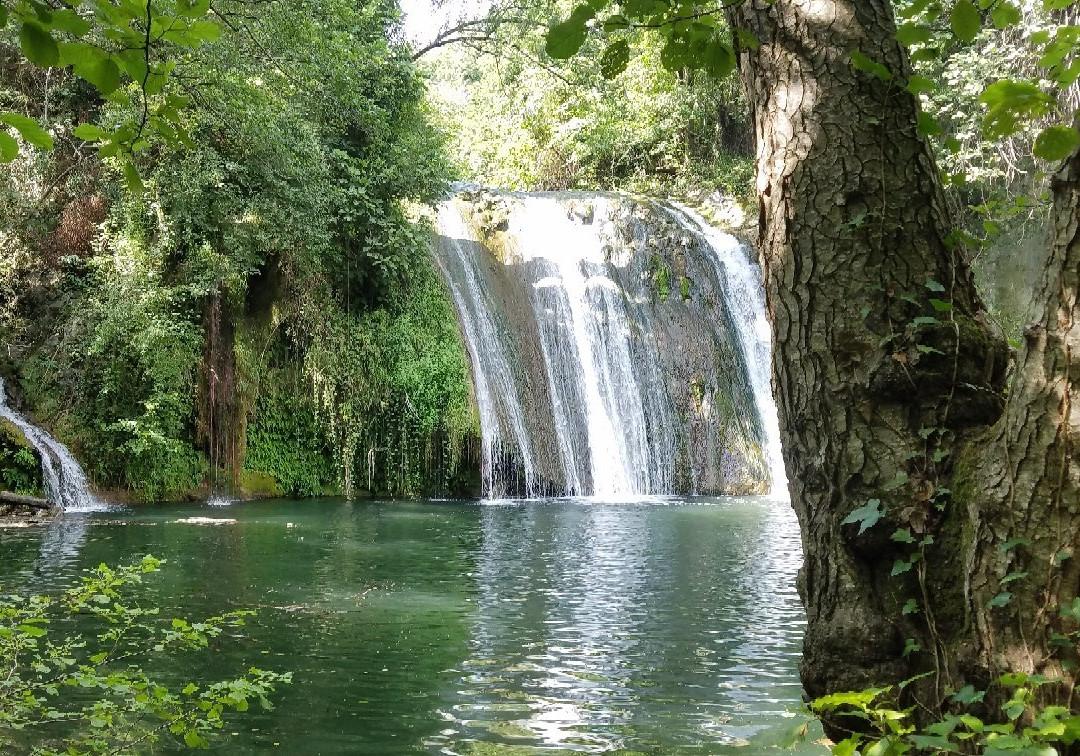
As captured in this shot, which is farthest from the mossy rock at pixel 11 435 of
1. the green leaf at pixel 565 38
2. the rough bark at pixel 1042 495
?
the rough bark at pixel 1042 495

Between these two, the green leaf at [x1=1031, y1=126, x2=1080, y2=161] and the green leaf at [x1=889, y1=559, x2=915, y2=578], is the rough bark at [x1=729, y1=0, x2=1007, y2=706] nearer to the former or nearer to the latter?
the green leaf at [x1=889, y1=559, x2=915, y2=578]

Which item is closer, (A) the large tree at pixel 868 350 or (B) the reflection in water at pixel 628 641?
(A) the large tree at pixel 868 350

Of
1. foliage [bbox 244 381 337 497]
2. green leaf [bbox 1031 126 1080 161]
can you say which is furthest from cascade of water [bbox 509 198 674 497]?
green leaf [bbox 1031 126 1080 161]

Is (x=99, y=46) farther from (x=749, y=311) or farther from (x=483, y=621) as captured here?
(x=749, y=311)

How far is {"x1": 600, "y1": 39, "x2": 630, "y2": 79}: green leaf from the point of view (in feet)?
7.57

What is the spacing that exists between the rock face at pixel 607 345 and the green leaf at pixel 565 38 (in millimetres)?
14619

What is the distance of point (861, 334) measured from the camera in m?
2.36

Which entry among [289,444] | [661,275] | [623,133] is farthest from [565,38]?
[623,133]

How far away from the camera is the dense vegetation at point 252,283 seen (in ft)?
47.0

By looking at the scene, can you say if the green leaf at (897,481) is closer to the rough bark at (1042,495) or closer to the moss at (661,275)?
the rough bark at (1042,495)

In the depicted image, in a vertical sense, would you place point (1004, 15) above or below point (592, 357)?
below

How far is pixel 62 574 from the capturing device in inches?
328

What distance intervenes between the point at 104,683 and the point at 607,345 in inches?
613

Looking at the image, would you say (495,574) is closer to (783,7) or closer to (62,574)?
(62,574)
